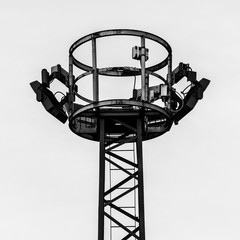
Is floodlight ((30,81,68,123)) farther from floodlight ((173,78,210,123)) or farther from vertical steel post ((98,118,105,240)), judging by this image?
floodlight ((173,78,210,123))

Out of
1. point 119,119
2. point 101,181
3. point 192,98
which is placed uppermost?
point 192,98

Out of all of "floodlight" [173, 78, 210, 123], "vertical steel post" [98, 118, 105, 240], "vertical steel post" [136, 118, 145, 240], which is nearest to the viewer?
"vertical steel post" [98, 118, 105, 240]

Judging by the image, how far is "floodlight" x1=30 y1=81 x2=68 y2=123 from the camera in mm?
37375

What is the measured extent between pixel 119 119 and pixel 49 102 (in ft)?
7.33

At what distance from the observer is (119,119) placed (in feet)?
121

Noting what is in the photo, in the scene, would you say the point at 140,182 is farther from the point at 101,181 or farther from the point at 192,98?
the point at 192,98

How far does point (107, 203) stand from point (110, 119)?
2.47 metres

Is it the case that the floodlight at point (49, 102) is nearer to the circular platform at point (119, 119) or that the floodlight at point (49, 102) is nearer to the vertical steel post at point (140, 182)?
the circular platform at point (119, 119)

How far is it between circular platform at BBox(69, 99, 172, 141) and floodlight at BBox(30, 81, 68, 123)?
45 centimetres

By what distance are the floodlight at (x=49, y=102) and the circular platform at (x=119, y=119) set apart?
0.45 meters

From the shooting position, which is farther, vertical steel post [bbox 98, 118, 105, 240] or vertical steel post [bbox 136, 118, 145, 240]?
vertical steel post [bbox 136, 118, 145, 240]

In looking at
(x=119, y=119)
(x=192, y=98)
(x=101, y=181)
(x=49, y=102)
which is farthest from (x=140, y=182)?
(x=49, y=102)

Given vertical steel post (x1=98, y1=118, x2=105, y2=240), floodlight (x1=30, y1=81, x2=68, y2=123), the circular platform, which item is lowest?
vertical steel post (x1=98, y1=118, x2=105, y2=240)

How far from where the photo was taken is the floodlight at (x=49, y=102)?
3738cm
